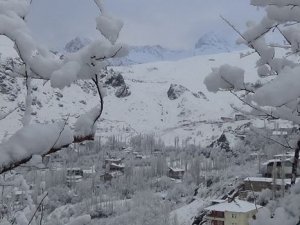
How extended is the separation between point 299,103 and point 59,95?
142m

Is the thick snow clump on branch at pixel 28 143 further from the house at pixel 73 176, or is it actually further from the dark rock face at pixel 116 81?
the dark rock face at pixel 116 81

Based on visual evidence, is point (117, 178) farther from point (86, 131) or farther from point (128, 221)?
point (86, 131)

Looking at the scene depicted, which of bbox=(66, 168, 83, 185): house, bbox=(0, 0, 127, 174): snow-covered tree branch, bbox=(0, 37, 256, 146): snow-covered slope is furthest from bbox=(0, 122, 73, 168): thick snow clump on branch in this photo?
bbox=(0, 37, 256, 146): snow-covered slope

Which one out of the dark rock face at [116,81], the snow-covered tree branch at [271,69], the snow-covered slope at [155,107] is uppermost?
the dark rock face at [116,81]

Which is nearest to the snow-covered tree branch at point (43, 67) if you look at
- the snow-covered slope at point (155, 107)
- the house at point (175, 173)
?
the house at point (175, 173)

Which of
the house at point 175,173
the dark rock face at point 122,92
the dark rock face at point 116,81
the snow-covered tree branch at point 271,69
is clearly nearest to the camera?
the snow-covered tree branch at point 271,69

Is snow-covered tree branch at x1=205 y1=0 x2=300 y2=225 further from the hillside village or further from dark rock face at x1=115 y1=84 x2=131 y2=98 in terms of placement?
dark rock face at x1=115 y1=84 x2=131 y2=98

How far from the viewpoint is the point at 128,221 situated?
37.9 metres

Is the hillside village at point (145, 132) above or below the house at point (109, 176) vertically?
above

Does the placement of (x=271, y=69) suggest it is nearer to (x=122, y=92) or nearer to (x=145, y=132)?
(x=145, y=132)

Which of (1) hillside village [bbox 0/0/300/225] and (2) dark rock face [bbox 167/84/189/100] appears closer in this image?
(1) hillside village [bbox 0/0/300/225]

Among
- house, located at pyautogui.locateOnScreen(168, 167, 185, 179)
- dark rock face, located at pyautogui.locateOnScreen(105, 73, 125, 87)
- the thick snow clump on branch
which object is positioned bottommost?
house, located at pyautogui.locateOnScreen(168, 167, 185, 179)

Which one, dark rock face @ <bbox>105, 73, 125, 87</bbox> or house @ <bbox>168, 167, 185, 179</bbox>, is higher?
dark rock face @ <bbox>105, 73, 125, 87</bbox>

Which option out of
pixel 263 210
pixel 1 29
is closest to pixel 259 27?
pixel 263 210
